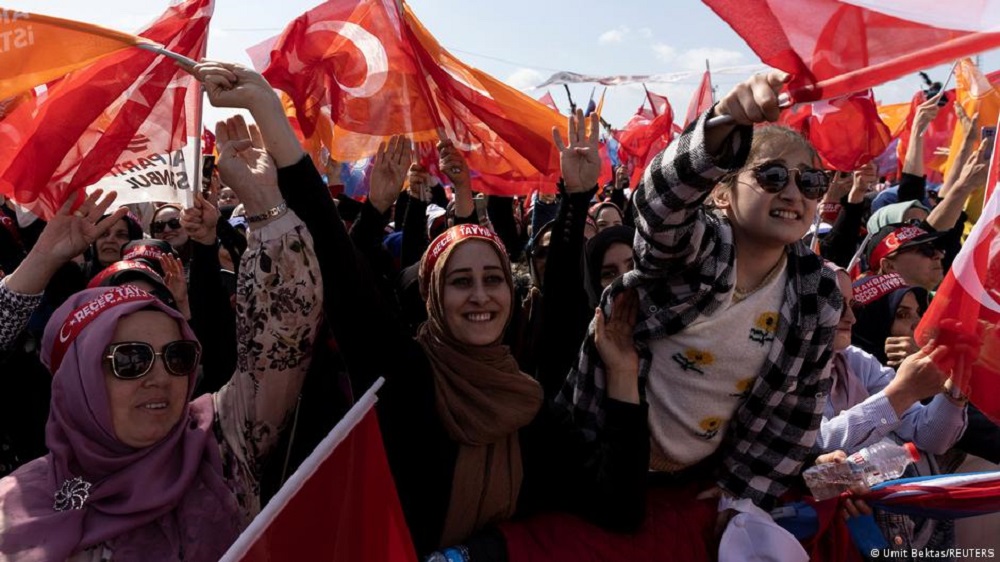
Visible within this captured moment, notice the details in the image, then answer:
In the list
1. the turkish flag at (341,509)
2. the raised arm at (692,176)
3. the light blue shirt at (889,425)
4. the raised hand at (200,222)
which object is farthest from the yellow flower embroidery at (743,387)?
the raised hand at (200,222)

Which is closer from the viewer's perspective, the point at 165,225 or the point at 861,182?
the point at 165,225

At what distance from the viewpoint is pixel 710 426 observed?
2.05m

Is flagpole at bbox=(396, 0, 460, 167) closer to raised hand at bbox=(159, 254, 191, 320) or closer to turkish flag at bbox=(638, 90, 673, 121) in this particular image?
raised hand at bbox=(159, 254, 191, 320)

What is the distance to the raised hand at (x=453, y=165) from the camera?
388 cm

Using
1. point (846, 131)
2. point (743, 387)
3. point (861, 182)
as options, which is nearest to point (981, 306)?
point (743, 387)

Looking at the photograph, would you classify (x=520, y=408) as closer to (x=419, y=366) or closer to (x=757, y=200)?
(x=419, y=366)

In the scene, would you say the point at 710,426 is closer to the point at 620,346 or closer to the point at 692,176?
the point at 620,346

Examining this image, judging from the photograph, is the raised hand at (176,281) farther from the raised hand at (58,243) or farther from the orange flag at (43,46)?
the orange flag at (43,46)

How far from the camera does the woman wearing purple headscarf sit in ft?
5.79

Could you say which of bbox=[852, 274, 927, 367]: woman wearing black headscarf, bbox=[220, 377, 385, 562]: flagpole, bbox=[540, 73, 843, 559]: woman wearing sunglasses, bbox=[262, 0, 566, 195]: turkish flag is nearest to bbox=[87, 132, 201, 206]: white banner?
bbox=[262, 0, 566, 195]: turkish flag

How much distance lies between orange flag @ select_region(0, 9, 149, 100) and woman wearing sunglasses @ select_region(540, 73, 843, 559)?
193cm

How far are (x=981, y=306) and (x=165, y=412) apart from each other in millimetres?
1883

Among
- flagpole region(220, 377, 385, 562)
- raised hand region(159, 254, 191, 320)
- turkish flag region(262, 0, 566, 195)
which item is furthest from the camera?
turkish flag region(262, 0, 566, 195)

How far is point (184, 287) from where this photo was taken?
3.61 m
